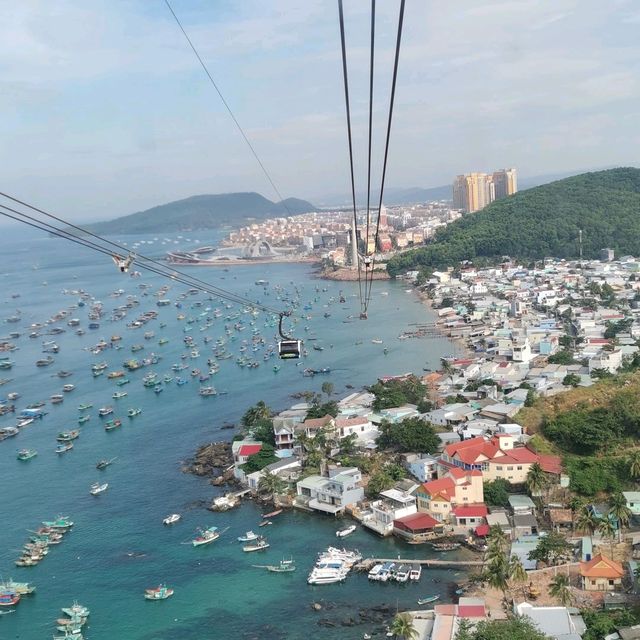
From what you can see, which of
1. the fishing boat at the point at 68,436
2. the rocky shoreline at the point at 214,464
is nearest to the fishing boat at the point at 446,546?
the rocky shoreline at the point at 214,464

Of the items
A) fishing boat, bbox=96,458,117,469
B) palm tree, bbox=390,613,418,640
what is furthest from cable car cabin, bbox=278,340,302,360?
fishing boat, bbox=96,458,117,469

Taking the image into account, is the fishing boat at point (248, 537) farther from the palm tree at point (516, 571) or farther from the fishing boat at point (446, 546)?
the palm tree at point (516, 571)

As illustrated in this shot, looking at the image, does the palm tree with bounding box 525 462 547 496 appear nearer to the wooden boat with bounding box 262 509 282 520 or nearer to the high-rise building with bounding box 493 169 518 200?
the wooden boat with bounding box 262 509 282 520

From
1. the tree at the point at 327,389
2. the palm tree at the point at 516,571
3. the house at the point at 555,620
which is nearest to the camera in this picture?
the house at the point at 555,620

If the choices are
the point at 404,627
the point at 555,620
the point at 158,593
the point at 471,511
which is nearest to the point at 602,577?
the point at 555,620

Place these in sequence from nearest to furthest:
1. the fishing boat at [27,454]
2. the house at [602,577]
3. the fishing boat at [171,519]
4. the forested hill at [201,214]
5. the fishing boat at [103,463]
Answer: the house at [602,577]
the fishing boat at [171,519]
the fishing boat at [103,463]
the fishing boat at [27,454]
the forested hill at [201,214]

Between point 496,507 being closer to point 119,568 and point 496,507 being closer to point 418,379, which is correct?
point 119,568
